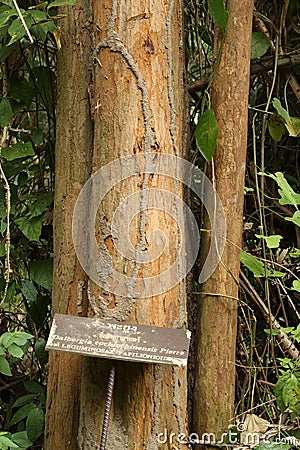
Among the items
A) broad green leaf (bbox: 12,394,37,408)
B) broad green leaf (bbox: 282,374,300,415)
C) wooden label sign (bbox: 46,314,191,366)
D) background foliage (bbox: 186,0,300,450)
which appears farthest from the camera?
broad green leaf (bbox: 12,394,37,408)

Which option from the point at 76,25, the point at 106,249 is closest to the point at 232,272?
the point at 106,249

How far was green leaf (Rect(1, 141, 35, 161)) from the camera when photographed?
2055mm

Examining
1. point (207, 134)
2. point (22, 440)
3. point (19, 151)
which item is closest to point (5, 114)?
point (19, 151)

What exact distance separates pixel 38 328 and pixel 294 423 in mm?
904

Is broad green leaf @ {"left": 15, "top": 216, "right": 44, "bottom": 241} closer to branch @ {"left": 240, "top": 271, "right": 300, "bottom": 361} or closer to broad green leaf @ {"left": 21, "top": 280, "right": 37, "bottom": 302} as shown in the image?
broad green leaf @ {"left": 21, "top": 280, "right": 37, "bottom": 302}

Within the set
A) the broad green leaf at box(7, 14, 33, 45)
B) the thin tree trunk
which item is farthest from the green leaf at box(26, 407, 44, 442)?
the broad green leaf at box(7, 14, 33, 45)

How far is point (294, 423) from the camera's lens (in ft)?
6.46

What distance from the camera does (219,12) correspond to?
6.19ft

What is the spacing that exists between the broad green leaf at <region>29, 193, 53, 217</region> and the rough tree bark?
123 millimetres

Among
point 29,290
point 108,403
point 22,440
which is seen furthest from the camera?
point 29,290

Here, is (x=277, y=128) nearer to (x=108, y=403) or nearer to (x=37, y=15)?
(x=37, y=15)

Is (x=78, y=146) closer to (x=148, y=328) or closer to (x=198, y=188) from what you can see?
(x=198, y=188)

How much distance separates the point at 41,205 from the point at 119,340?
653 mm

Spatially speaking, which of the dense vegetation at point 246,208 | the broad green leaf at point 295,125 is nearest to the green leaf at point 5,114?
the dense vegetation at point 246,208
